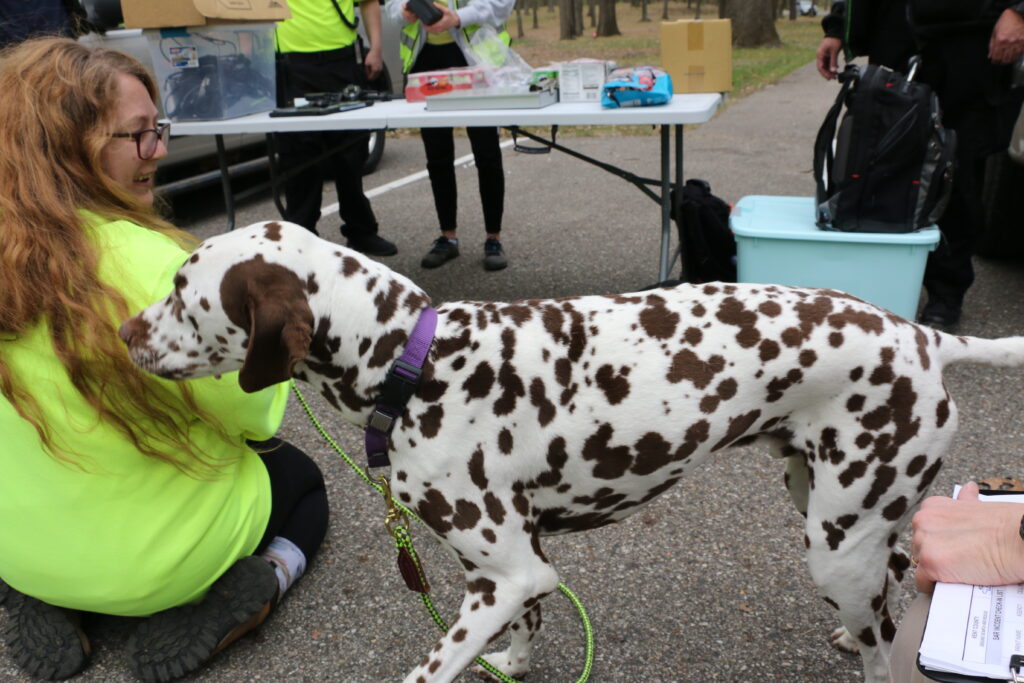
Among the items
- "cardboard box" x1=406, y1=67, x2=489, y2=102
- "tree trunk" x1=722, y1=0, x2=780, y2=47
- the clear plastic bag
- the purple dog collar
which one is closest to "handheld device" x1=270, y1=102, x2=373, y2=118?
"cardboard box" x1=406, y1=67, x2=489, y2=102

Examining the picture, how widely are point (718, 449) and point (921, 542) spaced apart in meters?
0.53

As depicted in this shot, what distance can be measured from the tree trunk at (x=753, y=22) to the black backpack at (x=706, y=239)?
2034cm

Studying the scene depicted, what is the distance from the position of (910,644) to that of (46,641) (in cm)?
236

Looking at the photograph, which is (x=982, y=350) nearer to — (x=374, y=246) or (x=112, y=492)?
(x=112, y=492)

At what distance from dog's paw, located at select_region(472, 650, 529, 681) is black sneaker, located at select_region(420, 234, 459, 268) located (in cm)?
372

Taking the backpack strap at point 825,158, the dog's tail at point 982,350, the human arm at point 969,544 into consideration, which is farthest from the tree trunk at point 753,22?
the human arm at point 969,544

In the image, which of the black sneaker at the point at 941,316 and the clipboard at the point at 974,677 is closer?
the clipboard at the point at 974,677

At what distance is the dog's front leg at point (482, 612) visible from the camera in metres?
1.96

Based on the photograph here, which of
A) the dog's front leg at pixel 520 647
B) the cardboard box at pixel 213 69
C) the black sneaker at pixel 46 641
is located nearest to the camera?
the dog's front leg at pixel 520 647

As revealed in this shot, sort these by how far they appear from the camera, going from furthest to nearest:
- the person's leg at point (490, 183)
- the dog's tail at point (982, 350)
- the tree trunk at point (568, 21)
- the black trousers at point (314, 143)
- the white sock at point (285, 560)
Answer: the tree trunk at point (568, 21) < the black trousers at point (314, 143) < the person's leg at point (490, 183) < the white sock at point (285, 560) < the dog's tail at point (982, 350)

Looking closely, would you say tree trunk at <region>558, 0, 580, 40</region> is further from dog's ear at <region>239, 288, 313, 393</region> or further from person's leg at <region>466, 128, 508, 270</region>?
dog's ear at <region>239, 288, 313, 393</region>

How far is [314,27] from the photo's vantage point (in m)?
5.71

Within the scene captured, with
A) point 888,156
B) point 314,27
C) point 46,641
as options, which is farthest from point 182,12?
point 888,156

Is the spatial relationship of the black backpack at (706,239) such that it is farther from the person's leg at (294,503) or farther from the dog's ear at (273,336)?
the dog's ear at (273,336)
